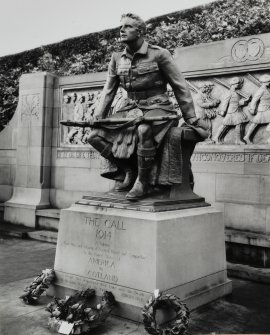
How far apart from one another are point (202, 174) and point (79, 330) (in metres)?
4.54

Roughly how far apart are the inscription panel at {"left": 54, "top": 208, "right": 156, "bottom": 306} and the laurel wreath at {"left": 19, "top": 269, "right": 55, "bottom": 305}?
15cm

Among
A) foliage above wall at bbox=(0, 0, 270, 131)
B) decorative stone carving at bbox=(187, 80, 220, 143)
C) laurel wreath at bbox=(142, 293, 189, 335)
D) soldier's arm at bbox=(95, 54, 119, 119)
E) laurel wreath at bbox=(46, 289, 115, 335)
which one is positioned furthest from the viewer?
foliage above wall at bbox=(0, 0, 270, 131)

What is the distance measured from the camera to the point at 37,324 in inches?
165

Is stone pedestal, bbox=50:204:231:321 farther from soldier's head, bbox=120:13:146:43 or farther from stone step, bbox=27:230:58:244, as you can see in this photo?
stone step, bbox=27:230:58:244

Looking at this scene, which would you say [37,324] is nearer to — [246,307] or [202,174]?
[246,307]

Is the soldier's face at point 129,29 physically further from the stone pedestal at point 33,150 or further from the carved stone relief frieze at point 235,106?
the stone pedestal at point 33,150

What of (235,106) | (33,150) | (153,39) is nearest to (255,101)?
(235,106)

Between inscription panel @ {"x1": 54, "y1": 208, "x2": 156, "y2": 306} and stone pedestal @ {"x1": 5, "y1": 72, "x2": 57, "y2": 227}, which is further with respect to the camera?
stone pedestal @ {"x1": 5, "y1": 72, "x2": 57, "y2": 227}

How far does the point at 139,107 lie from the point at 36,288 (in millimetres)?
2426

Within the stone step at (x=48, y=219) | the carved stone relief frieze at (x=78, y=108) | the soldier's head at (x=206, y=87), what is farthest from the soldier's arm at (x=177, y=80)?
the stone step at (x=48, y=219)

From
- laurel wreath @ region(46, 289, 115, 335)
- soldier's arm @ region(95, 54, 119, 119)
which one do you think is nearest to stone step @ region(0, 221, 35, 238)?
soldier's arm @ region(95, 54, 119, 119)

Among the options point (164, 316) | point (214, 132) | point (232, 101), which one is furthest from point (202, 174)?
point (164, 316)

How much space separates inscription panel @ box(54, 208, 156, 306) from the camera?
4324 mm

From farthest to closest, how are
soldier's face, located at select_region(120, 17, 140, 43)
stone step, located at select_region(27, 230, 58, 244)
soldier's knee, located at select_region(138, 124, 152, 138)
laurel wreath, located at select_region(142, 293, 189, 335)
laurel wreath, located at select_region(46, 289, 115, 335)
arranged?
stone step, located at select_region(27, 230, 58, 244) → soldier's face, located at select_region(120, 17, 140, 43) → soldier's knee, located at select_region(138, 124, 152, 138) → laurel wreath, located at select_region(46, 289, 115, 335) → laurel wreath, located at select_region(142, 293, 189, 335)
